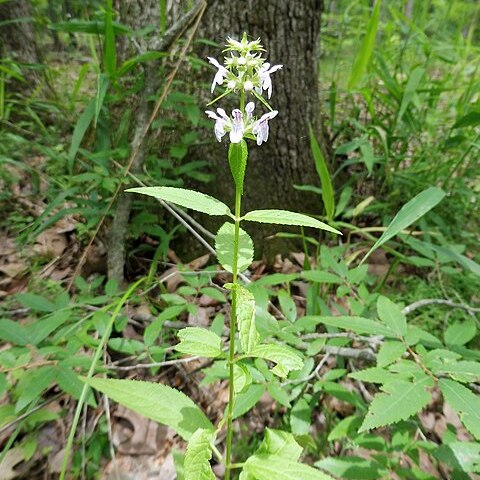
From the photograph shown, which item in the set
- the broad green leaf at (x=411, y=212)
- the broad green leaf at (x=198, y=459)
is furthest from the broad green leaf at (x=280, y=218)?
the broad green leaf at (x=411, y=212)

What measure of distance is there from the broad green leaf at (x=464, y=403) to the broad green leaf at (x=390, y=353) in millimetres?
127

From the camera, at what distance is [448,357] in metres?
1.08

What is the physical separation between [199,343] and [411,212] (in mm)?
833

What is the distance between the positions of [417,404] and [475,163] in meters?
1.74

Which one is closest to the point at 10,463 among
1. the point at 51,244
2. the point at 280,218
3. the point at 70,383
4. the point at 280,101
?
the point at 70,383

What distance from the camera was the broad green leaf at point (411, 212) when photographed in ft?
3.82

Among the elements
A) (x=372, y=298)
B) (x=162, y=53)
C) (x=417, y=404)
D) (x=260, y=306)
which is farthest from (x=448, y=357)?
(x=162, y=53)

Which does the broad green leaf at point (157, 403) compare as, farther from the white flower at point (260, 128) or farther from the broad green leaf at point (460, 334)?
the broad green leaf at point (460, 334)

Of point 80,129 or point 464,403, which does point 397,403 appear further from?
point 80,129

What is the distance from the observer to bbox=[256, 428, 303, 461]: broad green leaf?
873 mm

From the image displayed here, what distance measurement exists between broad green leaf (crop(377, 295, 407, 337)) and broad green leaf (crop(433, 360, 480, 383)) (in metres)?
0.16

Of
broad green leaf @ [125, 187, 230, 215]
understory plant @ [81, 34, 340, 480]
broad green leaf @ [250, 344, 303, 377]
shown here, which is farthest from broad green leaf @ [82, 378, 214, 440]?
broad green leaf @ [125, 187, 230, 215]

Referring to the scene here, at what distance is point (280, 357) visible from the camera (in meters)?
0.76

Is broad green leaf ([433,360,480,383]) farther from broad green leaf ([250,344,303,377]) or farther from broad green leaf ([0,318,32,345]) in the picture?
→ broad green leaf ([0,318,32,345])
